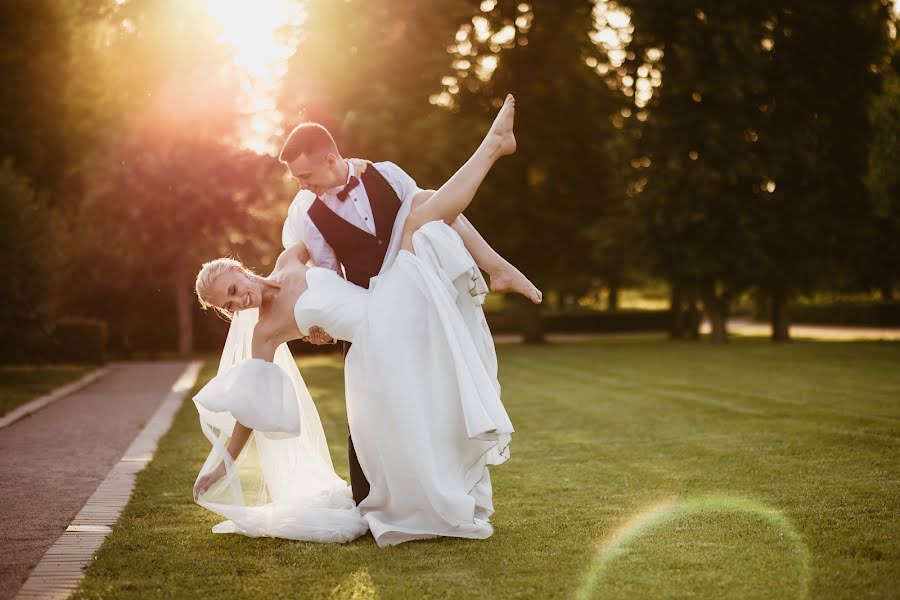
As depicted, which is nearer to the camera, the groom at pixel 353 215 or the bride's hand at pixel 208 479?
the groom at pixel 353 215

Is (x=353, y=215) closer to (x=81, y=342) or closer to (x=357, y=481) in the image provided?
(x=357, y=481)

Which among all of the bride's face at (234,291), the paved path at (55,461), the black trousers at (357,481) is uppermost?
the bride's face at (234,291)

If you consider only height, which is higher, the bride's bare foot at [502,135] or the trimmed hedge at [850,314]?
the bride's bare foot at [502,135]

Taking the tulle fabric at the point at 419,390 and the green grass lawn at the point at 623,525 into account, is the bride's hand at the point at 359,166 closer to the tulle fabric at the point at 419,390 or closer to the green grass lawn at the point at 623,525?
the tulle fabric at the point at 419,390

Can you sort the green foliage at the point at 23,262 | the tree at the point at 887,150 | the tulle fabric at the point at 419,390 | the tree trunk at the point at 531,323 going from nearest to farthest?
the tulle fabric at the point at 419,390 < the green foliage at the point at 23,262 < the tree at the point at 887,150 < the tree trunk at the point at 531,323

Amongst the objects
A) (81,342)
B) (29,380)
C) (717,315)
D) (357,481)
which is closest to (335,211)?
(357,481)

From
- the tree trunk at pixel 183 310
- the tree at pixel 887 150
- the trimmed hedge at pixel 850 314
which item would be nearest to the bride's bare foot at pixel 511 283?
the tree at pixel 887 150

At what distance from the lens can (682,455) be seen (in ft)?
26.8

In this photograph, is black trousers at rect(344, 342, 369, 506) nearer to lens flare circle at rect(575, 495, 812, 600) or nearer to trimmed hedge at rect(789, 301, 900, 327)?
lens flare circle at rect(575, 495, 812, 600)

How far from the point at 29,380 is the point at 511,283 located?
16128 mm

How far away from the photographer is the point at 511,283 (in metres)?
5.42

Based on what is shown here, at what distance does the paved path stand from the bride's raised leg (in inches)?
107

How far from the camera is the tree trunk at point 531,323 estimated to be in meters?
31.7

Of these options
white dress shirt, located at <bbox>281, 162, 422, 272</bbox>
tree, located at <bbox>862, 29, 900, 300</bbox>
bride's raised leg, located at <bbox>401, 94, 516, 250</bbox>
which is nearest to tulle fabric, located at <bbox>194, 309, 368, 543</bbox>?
white dress shirt, located at <bbox>281, 162, 422, 272</bbox>
